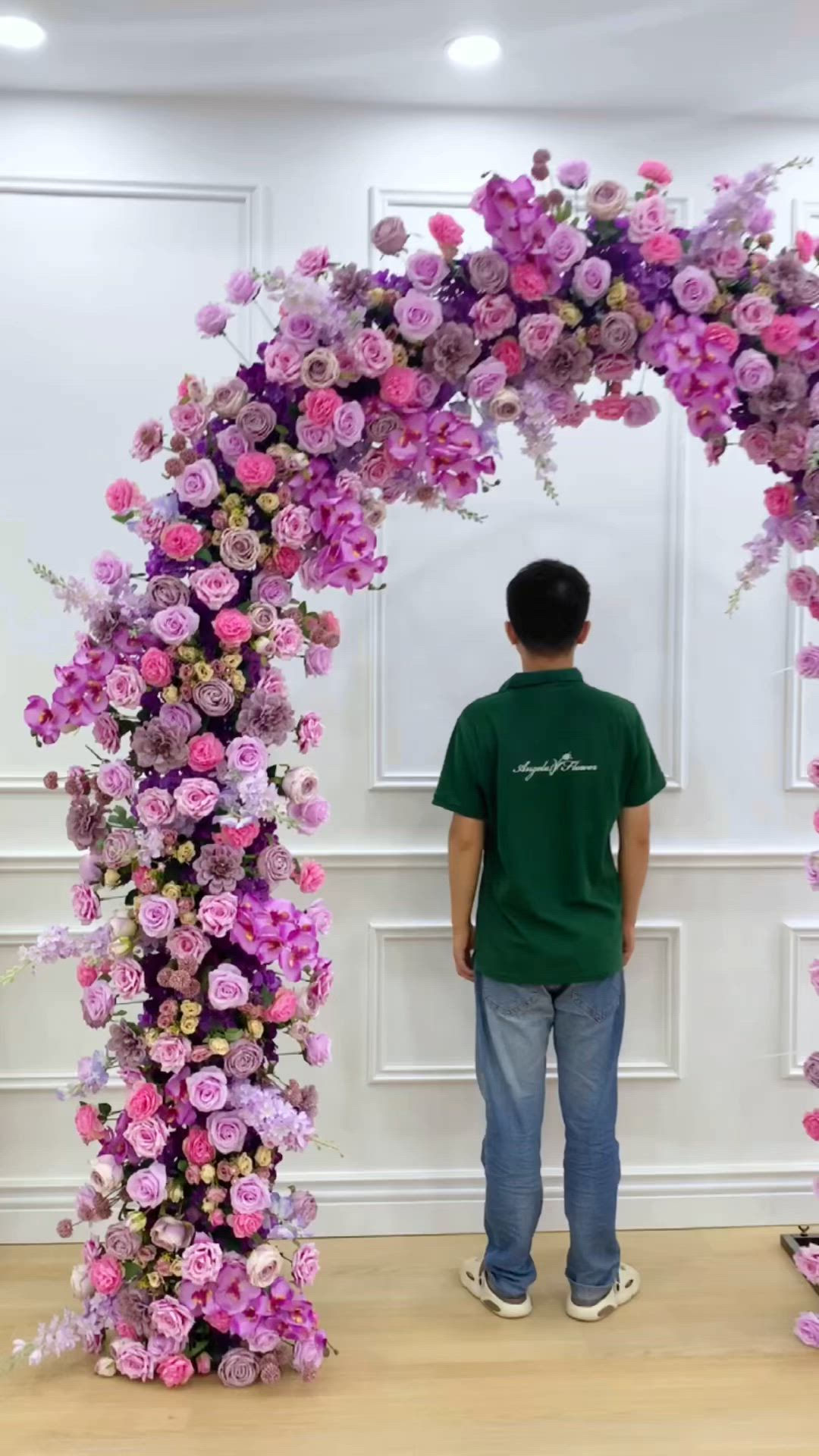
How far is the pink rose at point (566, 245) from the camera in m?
2.05

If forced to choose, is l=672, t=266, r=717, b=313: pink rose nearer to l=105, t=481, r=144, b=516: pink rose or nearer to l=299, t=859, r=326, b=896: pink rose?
l=105, t=481, r=144, b=516: pink rose

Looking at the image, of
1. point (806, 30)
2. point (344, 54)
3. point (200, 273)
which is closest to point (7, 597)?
point (200, 273)

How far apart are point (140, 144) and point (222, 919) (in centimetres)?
208

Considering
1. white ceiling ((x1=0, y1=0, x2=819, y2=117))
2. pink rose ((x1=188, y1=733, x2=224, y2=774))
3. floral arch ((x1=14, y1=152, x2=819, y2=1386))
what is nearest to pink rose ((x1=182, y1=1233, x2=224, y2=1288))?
floral arch ((x1=14, y1=152, x2=819, y2=1386))

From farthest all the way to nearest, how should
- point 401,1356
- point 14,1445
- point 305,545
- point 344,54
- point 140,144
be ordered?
point 140,144
point 344,54
point 401,1356
point 305,545
point 14,1445

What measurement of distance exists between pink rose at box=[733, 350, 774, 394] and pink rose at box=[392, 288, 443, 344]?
0.61m

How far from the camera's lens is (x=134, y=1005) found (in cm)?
289

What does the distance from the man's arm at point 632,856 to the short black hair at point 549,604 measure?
457mm

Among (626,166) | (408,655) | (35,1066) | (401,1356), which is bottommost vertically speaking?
(401,1356)

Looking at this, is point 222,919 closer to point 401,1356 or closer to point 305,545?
point 305,545

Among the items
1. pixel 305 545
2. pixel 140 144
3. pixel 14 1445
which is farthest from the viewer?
pixel 140 144

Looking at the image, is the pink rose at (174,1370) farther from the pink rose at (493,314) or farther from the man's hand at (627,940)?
the pink rose at (493,314)

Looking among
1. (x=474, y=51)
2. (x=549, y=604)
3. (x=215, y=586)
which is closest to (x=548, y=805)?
(x=549, y=604)

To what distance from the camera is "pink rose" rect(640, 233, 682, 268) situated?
6.83 ft
